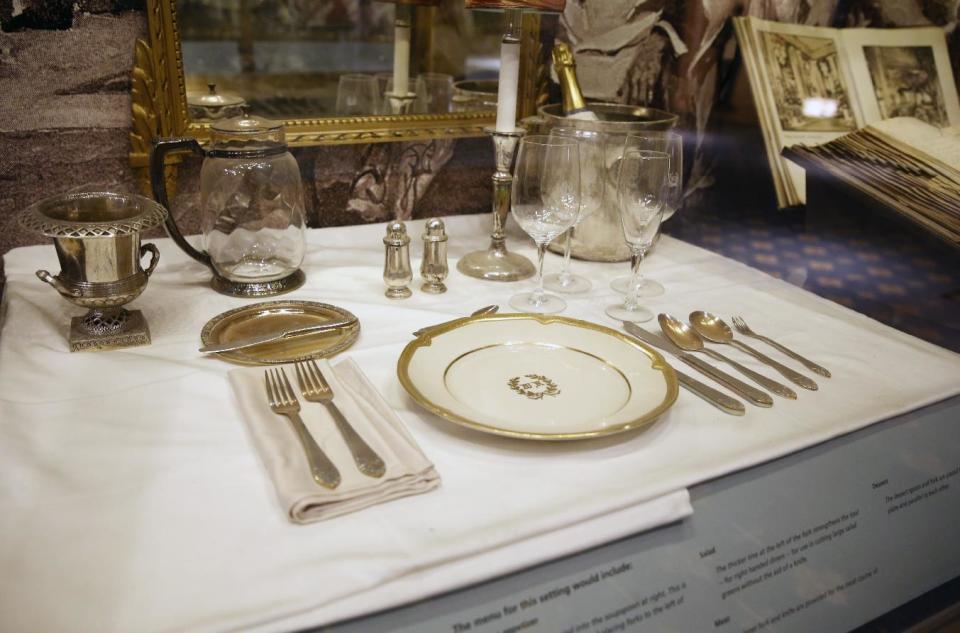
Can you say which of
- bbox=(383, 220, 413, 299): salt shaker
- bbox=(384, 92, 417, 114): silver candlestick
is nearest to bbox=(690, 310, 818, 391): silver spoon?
bbox=(383, 220, 413, 299): salt shaker

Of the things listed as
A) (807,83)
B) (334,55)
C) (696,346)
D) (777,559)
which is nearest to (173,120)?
(334,55)

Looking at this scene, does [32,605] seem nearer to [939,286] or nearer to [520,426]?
[520,426]

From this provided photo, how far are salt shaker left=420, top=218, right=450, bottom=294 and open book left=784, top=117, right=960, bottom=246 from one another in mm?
668

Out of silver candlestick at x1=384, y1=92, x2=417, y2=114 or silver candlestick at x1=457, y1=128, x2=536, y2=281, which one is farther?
silver candlestick at x1=384, y1=92, x2=417, y2=114

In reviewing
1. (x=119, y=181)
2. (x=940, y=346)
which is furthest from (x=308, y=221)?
(x=940, y=346)

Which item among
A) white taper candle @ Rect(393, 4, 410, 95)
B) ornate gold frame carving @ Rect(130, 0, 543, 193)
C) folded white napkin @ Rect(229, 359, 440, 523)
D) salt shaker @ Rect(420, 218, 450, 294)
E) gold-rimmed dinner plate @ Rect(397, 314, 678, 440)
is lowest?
folded white napkin @ Rect(229, 359, 440, 523)

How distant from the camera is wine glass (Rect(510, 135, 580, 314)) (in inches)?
36.4

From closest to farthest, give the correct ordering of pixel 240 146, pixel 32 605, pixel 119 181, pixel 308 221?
pixel 32 605, pixel 240 146, pixel 119 181, pixel 308 221

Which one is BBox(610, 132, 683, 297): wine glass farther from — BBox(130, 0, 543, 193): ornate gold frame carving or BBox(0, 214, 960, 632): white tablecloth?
BBox(130, 0, 543, 193): ornate gold frame carving

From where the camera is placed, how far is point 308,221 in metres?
1.24

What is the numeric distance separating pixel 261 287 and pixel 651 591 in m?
0.65

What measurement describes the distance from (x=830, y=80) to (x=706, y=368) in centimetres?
77

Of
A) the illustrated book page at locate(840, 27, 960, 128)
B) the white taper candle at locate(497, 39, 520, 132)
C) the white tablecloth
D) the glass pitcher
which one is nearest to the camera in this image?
the white tablecloth

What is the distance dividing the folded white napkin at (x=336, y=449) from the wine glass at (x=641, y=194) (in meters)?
0.42
